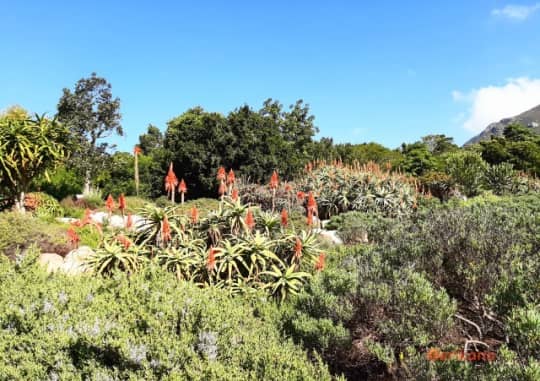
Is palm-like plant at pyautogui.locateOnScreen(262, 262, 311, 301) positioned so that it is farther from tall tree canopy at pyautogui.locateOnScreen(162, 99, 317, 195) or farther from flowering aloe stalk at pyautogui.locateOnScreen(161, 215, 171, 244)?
tall tree canopy at pyautogui.locateOnScreen(162, 99, 317, 195)

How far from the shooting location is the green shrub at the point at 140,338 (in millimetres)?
1938

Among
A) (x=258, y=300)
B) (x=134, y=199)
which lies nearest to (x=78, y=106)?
(x=134, y=199)

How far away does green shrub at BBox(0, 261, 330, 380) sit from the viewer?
6.36 ft

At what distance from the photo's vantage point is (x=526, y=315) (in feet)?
5.73

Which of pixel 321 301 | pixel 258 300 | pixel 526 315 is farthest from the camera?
pixel 258 300

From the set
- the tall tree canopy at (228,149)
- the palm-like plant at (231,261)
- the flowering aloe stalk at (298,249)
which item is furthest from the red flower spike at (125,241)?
the tall tree canopy at (228,149)

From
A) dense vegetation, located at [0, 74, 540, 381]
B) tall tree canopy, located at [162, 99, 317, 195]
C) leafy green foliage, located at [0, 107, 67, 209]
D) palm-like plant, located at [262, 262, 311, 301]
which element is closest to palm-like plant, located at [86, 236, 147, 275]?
dense vegetation, located at [0, 74, 540, 381]

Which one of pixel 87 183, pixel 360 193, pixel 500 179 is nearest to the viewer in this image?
pixel 360 193

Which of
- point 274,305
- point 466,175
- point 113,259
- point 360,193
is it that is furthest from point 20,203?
point 466,175

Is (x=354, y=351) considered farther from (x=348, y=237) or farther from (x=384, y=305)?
(x=348, y=237)

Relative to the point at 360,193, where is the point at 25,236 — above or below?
below

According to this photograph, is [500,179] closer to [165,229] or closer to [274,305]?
[165,229]

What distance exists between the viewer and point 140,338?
207cm

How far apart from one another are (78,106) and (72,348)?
57.1ft
